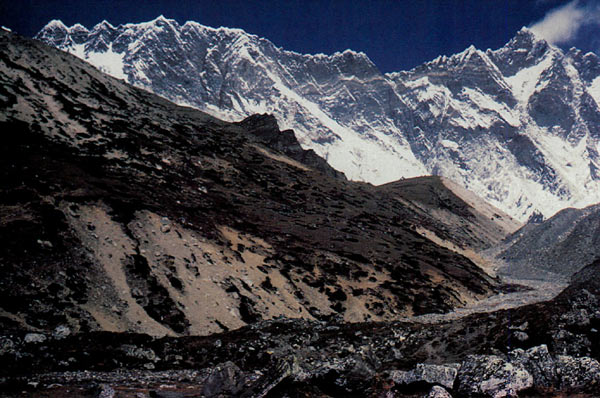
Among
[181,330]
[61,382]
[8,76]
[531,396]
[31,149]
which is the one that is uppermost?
[8,76]

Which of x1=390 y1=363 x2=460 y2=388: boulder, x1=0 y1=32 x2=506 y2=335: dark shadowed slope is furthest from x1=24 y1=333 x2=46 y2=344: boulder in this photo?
x1=390 y1=363 x2=460 y2=388: boulder

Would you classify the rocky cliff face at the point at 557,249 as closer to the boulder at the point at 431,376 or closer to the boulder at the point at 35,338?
the boulder at the point at 431,376

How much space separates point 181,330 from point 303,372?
21.6 meters

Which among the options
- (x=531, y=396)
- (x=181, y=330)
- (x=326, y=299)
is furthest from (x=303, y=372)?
(x=326, y=299)

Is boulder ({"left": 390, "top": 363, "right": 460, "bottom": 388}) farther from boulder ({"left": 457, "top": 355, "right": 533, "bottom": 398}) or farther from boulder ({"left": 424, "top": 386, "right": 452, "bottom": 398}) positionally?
boulder ({"left": 424, "top": 386, "right": 452, "bottom": 398})

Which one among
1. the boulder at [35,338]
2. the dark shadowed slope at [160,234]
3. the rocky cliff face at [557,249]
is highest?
the rocky cliff face at [557,249]

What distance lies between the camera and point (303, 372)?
10430 millimetres

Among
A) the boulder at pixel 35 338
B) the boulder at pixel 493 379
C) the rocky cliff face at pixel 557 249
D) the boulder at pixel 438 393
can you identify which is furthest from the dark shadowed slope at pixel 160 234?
the rocky cliff face at pixel 557 249

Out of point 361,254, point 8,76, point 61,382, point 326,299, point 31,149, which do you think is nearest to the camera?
point 61,382

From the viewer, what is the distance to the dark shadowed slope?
29.9m

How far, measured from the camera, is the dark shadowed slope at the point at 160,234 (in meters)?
29.9

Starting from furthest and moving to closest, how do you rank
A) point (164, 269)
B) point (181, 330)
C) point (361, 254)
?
point (361, 254) < point (164, 269) < point (181, 330)

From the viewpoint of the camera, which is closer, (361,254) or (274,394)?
(274,394)

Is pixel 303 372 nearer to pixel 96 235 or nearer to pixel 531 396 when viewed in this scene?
pixel 531 396
